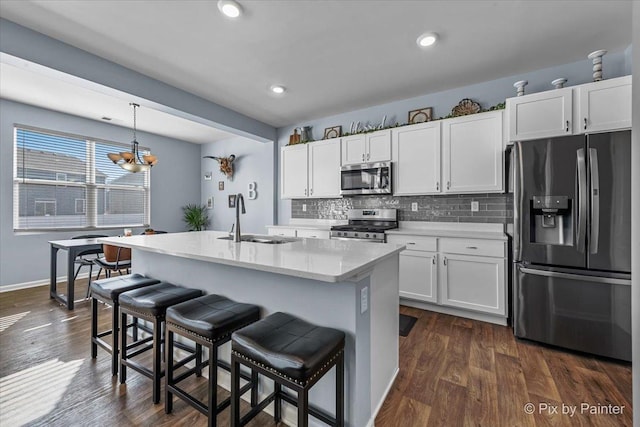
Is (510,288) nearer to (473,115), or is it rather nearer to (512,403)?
(512,403)

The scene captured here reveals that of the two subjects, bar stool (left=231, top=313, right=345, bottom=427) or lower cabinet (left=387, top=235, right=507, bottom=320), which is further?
lower cabinet (left=387, top=235, right=507, bottom=320)

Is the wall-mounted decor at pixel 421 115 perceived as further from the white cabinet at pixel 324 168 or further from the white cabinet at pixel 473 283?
the white cabinet at pixel 473 283

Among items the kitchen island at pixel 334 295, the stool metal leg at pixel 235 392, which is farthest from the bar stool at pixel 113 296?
the stool metal leg at pixel 235 392

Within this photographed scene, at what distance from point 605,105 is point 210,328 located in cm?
336

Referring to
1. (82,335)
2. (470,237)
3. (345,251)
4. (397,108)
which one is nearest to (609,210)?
(470,237)

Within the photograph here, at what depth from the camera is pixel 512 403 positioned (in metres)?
1.68

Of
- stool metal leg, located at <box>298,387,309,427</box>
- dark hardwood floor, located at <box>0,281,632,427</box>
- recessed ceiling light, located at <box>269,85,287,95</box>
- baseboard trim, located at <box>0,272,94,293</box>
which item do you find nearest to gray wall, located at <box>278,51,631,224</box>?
recessed ceiling light, located at <box>269,85,287,95</box>

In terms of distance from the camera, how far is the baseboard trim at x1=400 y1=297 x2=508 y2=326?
2796mm

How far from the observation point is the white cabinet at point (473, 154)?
2965 millimetres

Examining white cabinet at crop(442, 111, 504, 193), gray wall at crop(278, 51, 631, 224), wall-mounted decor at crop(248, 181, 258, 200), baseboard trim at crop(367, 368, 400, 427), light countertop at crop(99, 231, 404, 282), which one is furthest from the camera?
wall-mounted decor at crop(248, 181, 258, 200)

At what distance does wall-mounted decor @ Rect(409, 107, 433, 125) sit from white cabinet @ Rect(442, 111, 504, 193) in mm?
376

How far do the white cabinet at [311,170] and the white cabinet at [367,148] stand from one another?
158 mm

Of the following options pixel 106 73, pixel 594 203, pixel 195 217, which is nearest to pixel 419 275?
pixel 594 203

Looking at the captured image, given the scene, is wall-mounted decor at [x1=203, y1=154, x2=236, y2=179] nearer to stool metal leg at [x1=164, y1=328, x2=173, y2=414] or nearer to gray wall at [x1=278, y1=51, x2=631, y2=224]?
gray wall at [x1=278, y1=51, x2=631, y2=224]
